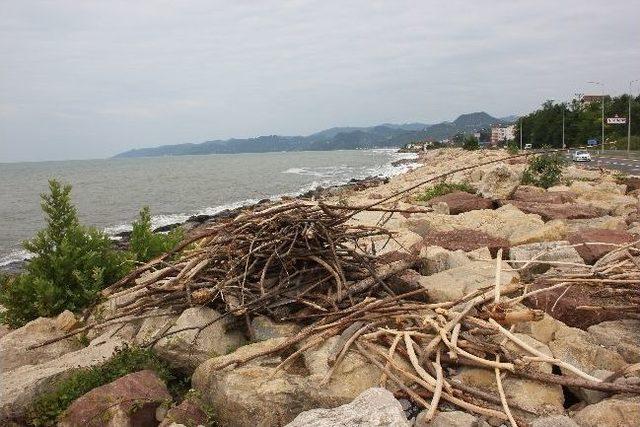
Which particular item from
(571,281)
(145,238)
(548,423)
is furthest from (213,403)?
(145,238)

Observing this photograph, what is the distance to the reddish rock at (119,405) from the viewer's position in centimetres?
379

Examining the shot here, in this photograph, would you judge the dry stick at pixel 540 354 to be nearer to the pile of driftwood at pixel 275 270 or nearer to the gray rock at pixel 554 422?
the gray rock at pixel 554 422

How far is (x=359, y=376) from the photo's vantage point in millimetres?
3598

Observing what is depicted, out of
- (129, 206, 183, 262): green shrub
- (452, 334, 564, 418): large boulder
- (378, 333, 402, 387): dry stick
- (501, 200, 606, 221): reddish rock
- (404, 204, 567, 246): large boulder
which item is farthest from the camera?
(501, 200, 606, 221): reddish rock

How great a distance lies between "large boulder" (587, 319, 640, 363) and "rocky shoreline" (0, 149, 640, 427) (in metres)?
0.01

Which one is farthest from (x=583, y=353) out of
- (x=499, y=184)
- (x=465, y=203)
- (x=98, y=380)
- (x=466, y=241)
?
(x=499, y=184)

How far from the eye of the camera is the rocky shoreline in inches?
127

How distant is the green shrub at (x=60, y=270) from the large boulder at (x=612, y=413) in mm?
5775

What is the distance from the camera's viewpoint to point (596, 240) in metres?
6.44

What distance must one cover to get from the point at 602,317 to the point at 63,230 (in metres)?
6.93

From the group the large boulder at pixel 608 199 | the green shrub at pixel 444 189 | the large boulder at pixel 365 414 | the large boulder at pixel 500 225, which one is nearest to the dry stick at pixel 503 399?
the large boulder at pixel 365 414

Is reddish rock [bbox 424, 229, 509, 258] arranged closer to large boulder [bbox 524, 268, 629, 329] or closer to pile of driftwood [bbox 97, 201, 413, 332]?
pile of driftwood [bbox 97, 201, 413, 332]

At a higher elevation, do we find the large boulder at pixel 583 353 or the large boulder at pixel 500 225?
the large boulder at pixel 500 225

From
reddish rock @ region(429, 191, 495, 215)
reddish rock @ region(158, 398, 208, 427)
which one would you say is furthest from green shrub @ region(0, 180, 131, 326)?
reddish rock @ region(429, 191, 495, 215)
